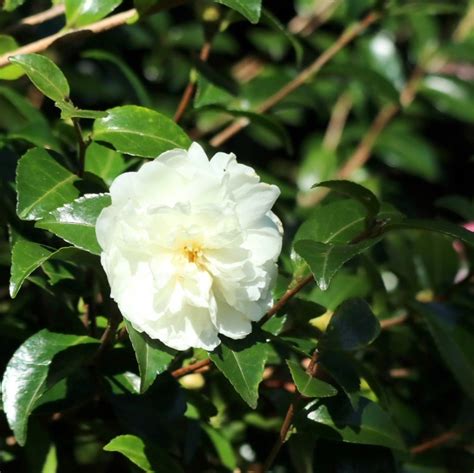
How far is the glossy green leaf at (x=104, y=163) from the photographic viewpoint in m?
1.19

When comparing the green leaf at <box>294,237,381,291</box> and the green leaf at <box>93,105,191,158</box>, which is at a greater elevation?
the green leaf at <box>93,105,191,158</box>

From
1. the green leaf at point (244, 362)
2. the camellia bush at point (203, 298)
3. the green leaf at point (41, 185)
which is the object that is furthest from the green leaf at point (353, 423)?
the green leaf at point (41, 185)

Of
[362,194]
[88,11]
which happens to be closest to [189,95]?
[88,11]

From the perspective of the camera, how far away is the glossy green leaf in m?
1.19

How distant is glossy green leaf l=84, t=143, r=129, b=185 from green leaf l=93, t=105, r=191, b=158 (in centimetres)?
9

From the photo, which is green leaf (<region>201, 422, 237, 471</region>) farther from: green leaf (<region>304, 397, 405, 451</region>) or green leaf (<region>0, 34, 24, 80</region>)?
green leaf (<region>0, 34, 24, 80</region>)

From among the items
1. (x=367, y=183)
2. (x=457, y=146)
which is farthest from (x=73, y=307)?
(x=457, y=146)

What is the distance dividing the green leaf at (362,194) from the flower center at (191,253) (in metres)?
0.16

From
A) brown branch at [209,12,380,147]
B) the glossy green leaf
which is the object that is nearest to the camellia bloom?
the glossy green leaf

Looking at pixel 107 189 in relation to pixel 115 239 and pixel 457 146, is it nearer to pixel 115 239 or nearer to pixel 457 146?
pixel 115 239

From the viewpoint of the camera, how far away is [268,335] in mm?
1052

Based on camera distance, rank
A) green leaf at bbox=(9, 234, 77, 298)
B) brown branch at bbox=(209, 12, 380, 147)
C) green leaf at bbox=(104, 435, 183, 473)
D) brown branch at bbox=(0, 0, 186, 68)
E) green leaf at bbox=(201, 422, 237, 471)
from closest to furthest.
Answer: green leaf at bbox=(9, 234, 77, 298) → green leaf at bbox=(104, 435, 183, 473) → brown branch at bbox=(0, 0, 186, 68) → green leaf at bbox=(201, 422, 237, 471) → brown branch at bbox=(209, 12, 380, 147)

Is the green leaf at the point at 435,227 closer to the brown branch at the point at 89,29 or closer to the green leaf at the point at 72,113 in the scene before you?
the green leaf at the point at 72,113

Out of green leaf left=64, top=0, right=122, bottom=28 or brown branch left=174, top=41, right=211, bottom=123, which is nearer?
green leaf left=64, top=0, right=122, bottom=28
